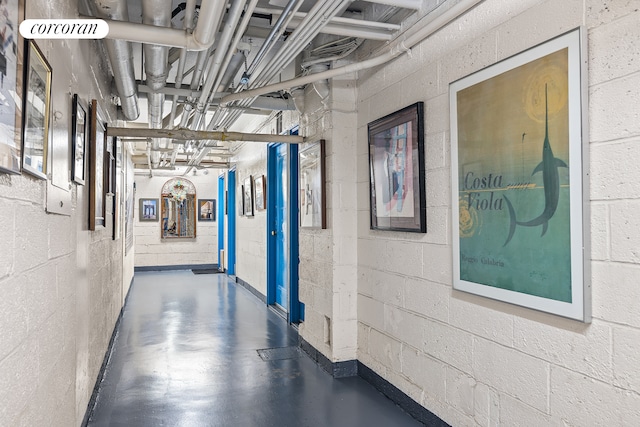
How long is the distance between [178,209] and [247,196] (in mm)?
4025

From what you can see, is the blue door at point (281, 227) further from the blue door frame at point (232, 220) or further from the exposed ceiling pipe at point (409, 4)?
the blue door frame at point (232, 220)

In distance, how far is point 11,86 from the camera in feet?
3.81

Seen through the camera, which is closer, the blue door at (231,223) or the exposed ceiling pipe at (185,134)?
the exposed ceiling pipe at (185,134)

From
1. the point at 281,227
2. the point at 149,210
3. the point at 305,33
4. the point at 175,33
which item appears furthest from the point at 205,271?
the point at 175,33

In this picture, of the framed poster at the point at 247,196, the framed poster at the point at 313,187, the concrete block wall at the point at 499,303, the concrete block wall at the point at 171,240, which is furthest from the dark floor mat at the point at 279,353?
the concrete block wall at the point at 171,240

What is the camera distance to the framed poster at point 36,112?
1310 mm

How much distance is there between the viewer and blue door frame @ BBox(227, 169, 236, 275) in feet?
30.3

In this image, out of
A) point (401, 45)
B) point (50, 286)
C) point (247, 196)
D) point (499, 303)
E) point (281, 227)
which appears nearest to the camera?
point (50, 286)

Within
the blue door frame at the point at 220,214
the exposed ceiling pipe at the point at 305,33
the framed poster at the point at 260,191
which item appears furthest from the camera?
the blue door frame at the point at 220,214

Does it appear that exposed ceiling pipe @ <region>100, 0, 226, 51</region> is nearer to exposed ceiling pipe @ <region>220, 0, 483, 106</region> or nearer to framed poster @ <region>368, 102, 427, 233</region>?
exposed ceiling pipe @ <region>220, 0, 483, 106</region>

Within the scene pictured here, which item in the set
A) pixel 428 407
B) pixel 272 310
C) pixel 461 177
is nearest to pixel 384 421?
pixel 428 407

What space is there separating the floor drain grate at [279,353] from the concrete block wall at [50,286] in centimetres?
146

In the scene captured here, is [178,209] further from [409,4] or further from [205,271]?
[409,4]

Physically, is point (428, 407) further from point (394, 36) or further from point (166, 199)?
point (166, 199)
